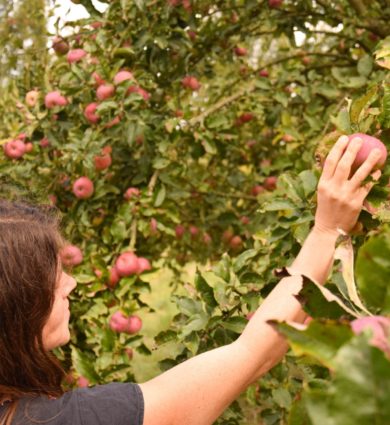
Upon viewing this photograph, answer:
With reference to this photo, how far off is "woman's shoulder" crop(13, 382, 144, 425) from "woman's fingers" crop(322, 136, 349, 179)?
1.58ft

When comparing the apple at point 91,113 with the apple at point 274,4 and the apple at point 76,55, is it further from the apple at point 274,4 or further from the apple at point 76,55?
the apple at point 274,4

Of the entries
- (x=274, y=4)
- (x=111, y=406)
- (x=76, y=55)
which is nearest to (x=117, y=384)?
(x=111, y=406)

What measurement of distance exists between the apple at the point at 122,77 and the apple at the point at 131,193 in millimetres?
353

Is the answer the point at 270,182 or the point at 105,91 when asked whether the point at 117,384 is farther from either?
the point at 270,182

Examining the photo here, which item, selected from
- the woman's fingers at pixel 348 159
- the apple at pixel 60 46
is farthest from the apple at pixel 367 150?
the apple at pixel 60 46

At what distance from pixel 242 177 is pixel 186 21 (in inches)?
37.4

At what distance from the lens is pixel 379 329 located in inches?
20.5

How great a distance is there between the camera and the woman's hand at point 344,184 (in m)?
1.00

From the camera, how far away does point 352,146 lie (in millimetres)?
1002

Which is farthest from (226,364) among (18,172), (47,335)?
(18,172)

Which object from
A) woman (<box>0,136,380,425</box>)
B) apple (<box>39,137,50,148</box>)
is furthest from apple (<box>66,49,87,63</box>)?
woman (<box>0,136,380,425</box>)

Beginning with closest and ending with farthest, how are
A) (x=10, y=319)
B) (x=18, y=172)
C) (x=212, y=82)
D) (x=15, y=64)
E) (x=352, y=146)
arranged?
1. (x=352, y=146)
2. (x=10, y=319)
3. (x=18, y=172)
4. (x=15, y=64)
5. (x=212, y=82)

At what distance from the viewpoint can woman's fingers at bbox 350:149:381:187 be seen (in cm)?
99

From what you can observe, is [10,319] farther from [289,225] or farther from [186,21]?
[186,21]
